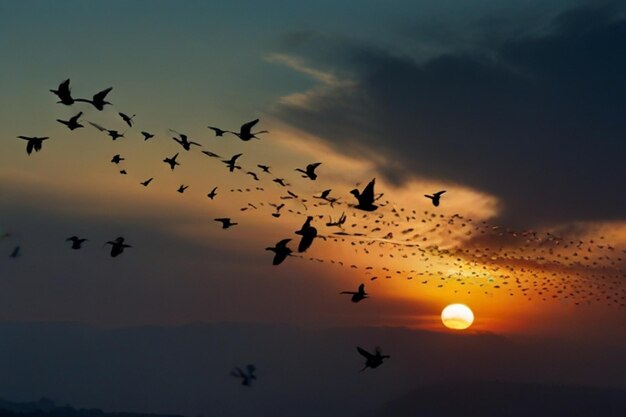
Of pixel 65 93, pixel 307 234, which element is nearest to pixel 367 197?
pixel 307 234

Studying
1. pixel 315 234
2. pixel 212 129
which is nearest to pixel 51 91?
pixel 212 129

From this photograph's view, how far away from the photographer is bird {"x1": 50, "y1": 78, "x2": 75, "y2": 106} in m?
54.3

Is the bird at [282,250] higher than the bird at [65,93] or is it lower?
lower

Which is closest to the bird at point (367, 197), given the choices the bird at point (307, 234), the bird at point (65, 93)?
the bird at point (307, 234)

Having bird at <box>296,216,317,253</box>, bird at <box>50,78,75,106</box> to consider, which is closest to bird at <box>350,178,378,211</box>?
bird at <box>296,216,317,253</box>

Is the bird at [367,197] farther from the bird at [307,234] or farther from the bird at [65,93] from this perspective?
the bird at [65,93]

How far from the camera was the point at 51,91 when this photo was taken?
177 feet

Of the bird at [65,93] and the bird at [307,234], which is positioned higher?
the bird at [65,93]

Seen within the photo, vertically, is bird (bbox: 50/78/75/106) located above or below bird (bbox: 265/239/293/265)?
above

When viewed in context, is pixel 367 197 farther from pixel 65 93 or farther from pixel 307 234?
pixel 65 93

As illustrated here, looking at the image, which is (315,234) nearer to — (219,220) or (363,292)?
(363,292)

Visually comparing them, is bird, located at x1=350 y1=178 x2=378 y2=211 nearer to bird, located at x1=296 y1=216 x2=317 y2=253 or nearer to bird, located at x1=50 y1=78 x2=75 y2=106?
bird, located at x1=296 y1=216 x2=317 y2=253

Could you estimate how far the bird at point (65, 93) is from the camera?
2138 inches

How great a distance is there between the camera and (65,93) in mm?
54719
